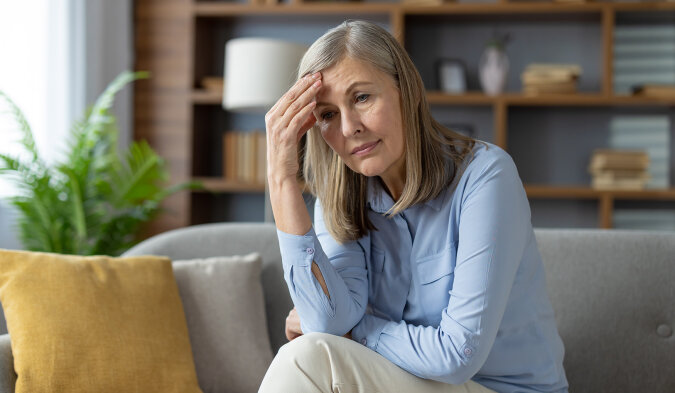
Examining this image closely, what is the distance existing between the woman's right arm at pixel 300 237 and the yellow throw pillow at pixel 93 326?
1.58ft

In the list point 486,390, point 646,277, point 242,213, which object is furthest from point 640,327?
point 242,213

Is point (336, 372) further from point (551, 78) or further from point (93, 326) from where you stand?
point (551, 78)

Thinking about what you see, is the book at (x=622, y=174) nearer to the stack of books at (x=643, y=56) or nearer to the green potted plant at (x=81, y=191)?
the stack of books at (x=643, y=56)

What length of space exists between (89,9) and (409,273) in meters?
2.77

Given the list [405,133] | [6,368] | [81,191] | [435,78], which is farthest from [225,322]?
[435,78]

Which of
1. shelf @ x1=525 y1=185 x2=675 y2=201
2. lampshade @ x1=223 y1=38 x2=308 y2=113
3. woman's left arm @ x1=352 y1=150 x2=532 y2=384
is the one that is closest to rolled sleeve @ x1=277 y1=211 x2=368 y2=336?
woman's left arm @ x1=352 y1=150 x2=532 y2=384

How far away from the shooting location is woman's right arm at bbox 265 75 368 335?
1.46m

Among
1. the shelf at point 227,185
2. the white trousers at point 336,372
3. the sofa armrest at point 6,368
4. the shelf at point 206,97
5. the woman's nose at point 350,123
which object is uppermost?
the shelf at point 206,97

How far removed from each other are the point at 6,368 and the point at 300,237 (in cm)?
76

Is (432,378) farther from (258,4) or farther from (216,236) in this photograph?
(258,4)

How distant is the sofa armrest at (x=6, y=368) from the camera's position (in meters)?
1.64

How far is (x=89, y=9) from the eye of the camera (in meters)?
3.74

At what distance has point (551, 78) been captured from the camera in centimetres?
370

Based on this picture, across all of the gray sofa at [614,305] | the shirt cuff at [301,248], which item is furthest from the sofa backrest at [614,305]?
the shirt cuff at [301,248]
